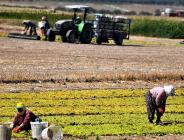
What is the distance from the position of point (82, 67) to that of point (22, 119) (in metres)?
15.1

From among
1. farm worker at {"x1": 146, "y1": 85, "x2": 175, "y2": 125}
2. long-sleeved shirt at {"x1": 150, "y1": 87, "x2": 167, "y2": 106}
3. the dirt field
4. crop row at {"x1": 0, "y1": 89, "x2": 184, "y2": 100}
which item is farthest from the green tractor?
long-sleeved shirt at {"x1": 150, "y1": 87, "x2": 167, "y2": 106}

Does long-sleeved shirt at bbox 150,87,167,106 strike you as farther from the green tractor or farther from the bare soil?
the green tractor

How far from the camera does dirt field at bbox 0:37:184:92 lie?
29141mm

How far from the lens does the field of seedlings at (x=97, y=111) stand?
64.8ft

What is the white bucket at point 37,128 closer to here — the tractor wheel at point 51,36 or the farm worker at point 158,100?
the farm worker at point 158,100

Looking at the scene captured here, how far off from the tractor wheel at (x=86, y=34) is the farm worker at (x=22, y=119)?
3088cm

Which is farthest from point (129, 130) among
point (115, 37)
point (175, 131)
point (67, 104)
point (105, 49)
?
point (115, 37)

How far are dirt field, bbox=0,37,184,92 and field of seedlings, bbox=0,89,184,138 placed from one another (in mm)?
1728

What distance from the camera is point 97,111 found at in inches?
904

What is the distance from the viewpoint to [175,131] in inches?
782

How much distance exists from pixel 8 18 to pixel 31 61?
43793 mm

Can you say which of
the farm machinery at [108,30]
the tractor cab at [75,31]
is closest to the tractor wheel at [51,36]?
the tractor cab at [75,31]

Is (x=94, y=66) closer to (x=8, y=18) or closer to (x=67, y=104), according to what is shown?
(x=67, y=104)

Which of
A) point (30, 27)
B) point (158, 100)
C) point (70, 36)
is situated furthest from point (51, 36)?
point (158, 100)
